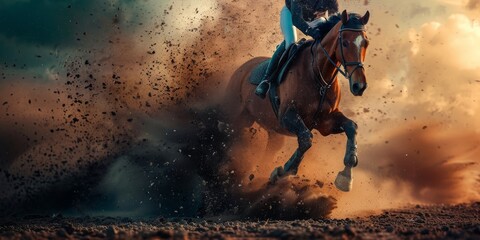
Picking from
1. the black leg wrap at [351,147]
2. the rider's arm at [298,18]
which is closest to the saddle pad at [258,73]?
the rider's arm at [298,18]

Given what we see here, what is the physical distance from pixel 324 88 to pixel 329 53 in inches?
22.3

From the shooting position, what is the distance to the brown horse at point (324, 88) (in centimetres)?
713

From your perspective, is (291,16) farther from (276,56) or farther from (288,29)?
(276,56)

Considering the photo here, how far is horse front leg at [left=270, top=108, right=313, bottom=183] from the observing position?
25.5 feet

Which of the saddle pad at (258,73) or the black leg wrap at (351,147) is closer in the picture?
the black leg wrap at (351,147)

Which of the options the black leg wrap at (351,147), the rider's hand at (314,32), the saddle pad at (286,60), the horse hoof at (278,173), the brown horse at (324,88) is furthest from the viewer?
the saddle pad at (286,60)

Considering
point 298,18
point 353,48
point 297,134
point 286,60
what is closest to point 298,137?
point 297,134

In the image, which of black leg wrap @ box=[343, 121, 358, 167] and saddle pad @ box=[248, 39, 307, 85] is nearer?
black leg wrap @ box=[343, 121, 358, 167]

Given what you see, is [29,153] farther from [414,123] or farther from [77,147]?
[414,123]

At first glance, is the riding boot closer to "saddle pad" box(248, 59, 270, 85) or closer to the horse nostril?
"saddle pad" box(248, 59, 270, 85)

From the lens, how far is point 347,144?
780 centimetres

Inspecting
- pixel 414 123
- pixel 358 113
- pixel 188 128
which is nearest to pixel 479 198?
pixel 414 123

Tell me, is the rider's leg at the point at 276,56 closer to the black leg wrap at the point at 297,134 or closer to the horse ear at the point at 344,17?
the black leg wrap at the point at 297,134

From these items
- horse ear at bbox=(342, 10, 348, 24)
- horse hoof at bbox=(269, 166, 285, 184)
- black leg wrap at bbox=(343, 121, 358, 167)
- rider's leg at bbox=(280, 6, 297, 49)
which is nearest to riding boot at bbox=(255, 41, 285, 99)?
rider's leg at bbox=(280, 6, 297, 49)
